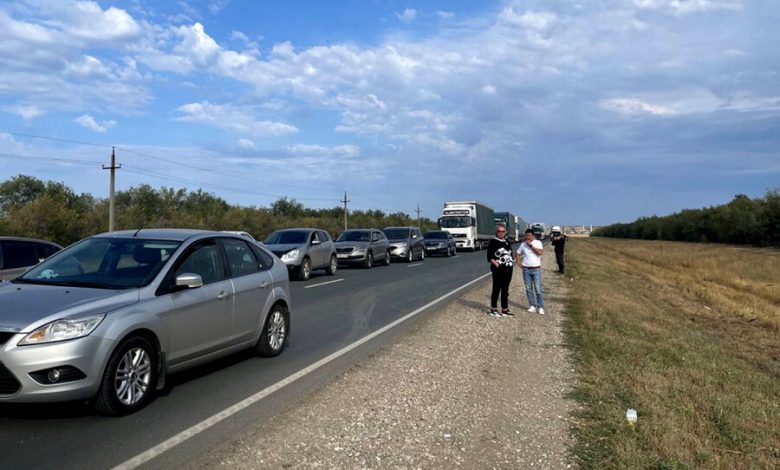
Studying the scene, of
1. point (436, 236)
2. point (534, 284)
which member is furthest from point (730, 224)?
point (534, 284)

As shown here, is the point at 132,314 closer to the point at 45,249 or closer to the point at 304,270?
the point at 45,249

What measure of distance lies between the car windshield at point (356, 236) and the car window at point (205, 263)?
2012 centimetres

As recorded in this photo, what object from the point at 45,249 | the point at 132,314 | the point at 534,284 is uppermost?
the point at 45,249

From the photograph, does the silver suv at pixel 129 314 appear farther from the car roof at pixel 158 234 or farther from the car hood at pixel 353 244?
the car hood at pixel 353 244

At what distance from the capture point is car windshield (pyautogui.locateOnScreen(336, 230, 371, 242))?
27.2 meters

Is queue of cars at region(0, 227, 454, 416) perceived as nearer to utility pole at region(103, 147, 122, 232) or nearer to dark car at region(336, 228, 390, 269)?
dark car at region(336, 228, 390, 269)

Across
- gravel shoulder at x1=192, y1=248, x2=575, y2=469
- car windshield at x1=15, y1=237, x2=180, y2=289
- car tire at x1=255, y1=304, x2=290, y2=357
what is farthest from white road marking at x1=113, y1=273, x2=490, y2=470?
car windshield at x1=15, y1=237, x2=180, y2=289

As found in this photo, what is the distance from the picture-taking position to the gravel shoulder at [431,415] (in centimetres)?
456

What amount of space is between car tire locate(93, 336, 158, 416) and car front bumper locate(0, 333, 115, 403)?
17cm

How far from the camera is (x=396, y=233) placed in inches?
1268

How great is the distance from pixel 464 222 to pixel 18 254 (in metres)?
36.4

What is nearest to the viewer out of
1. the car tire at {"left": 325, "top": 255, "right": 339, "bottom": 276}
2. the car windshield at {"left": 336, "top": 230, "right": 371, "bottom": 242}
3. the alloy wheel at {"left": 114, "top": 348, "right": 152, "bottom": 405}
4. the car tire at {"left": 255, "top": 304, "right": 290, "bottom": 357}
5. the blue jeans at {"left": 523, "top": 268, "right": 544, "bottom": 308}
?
the alloy wheel at {"left": 114, "top": 348, "right": 152, "bottom": 405}

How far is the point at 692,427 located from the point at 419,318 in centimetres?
656

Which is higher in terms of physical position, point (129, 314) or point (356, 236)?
point (356, 236)
